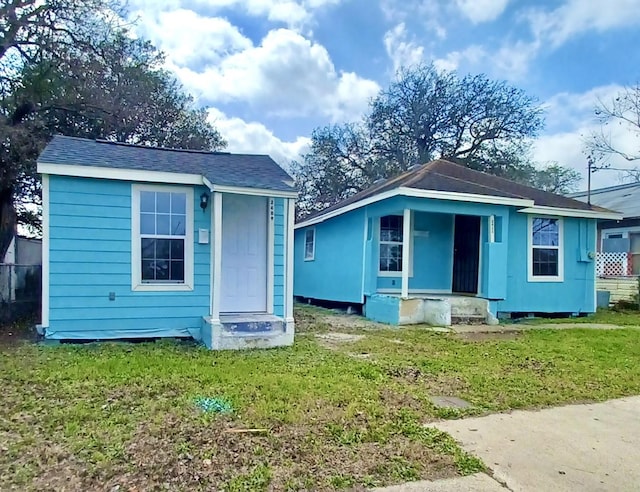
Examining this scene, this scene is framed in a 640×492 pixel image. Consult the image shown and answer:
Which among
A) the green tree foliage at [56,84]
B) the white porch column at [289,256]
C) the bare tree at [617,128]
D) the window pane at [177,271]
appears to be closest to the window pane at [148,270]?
the window pane at [177,271]

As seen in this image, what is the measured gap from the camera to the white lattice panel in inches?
632

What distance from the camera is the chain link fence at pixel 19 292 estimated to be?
26.0ft

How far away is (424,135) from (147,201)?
1981 centimetres

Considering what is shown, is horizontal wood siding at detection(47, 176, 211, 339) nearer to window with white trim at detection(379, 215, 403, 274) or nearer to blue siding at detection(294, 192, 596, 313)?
blue siding at detection(294, 192, 596, 313)

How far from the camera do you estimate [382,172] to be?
24.2m

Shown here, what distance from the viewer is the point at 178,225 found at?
702cm

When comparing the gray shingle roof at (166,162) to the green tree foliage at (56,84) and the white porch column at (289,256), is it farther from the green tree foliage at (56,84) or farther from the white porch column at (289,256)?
the green tree foliage at (56,84)

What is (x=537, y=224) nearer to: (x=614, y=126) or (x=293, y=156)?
(x=614, y=126)

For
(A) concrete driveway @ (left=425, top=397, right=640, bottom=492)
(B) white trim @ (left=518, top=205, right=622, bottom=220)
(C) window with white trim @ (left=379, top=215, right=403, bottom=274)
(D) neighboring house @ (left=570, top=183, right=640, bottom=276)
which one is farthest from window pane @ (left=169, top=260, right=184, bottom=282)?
(D) neighboring house @ (left=570, top=183, right=640, bottom=276)

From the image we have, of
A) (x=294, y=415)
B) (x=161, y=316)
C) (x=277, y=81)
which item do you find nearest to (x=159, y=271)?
(x=161, y=316)

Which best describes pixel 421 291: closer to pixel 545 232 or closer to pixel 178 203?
pixel 545 232

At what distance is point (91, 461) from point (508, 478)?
2503mm

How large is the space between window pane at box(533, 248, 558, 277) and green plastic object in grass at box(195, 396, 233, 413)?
9.10 meters

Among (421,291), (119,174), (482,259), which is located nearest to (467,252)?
(482,259)
